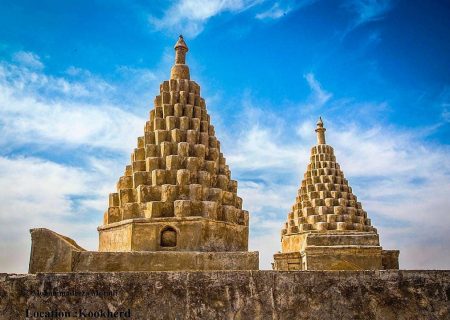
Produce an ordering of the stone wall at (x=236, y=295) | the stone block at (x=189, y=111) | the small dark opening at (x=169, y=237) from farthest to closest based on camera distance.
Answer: the stone block at (x=189, y=111)
the small dark opening at (x=169, y=237)
the stone wall at (x=236, y=295)

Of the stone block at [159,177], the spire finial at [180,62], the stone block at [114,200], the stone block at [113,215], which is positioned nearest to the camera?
the stone block at [159,177]

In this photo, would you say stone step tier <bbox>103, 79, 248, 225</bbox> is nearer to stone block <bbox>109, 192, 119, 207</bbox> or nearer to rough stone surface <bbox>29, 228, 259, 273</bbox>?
stone block <bbox>109, 192, 119, 207</bbox>

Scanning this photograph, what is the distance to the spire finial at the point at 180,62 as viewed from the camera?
15953 millimetres

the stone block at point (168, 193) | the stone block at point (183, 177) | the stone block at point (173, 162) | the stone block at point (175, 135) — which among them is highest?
the stone block at point (175, 135)

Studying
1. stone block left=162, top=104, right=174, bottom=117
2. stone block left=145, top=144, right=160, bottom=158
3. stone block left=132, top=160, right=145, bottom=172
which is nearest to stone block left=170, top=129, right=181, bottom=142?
stone block left=145, top=144, right=160, bottom=158

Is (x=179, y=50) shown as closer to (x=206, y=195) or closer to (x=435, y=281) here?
(x=206, y=195)

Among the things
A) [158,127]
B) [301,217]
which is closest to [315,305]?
[158,127]

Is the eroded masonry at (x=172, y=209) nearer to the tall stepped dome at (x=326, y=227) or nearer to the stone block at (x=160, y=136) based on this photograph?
the stone block at (x=160, y=136)

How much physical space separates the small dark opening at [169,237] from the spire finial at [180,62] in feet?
20.6

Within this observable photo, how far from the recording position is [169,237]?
12211mm

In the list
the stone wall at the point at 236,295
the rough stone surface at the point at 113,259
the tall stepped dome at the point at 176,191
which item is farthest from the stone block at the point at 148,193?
the stone wall at the point at 236,295

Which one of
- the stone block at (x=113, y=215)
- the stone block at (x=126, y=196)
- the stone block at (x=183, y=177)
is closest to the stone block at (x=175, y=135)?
the stone block at (x=183, y=177)

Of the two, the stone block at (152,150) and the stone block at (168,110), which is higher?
the stone block at (168,110)

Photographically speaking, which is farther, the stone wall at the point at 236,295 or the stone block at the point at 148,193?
the stone block at the point at 148,193
